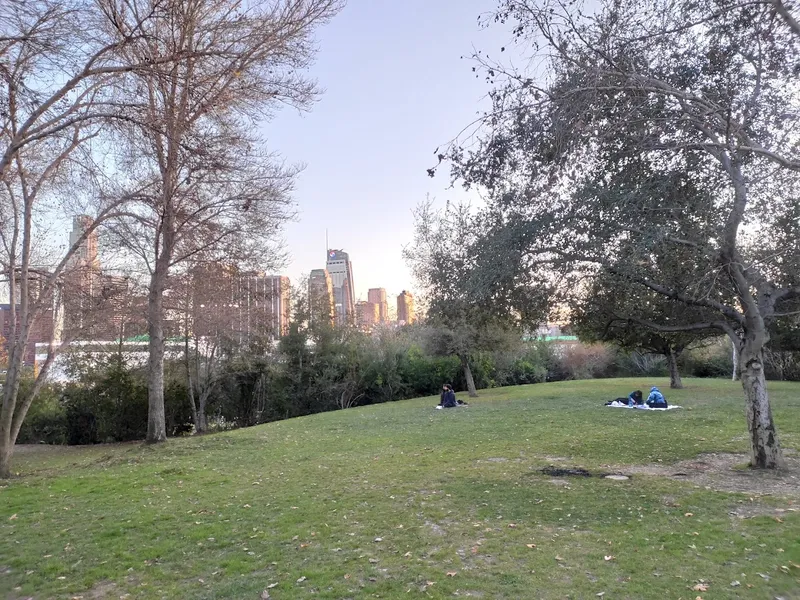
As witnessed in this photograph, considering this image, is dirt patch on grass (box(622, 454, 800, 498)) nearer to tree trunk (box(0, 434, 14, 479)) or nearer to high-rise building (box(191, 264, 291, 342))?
high-rise building (box(191, 264, 291, 342))

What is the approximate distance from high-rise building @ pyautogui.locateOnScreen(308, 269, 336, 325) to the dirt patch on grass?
23.7m

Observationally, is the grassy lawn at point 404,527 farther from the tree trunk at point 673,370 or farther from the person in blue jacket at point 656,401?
the tree trunk at point 673,370

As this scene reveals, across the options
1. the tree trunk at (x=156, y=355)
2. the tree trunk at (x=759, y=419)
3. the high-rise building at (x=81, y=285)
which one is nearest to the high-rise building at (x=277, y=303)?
the tree trunk at (x=156, y=355)

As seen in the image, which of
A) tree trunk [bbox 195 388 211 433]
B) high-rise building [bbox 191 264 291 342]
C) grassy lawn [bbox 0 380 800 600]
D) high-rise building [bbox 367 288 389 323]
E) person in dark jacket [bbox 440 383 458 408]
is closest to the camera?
grassy lawn [bbox 0 380 800 600]

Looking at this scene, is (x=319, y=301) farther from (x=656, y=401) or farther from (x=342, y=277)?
(x=656, y=401)

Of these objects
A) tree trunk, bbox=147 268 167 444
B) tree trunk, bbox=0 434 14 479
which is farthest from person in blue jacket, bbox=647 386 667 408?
tree trunk, bbox=0 434 14 479

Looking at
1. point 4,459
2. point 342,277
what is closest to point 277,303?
point 4,459

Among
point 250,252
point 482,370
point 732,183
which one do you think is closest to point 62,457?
point 250,252

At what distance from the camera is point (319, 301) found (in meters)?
31.6

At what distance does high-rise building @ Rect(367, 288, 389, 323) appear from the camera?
50.6 metres

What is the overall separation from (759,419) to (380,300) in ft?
158

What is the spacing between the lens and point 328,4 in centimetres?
739


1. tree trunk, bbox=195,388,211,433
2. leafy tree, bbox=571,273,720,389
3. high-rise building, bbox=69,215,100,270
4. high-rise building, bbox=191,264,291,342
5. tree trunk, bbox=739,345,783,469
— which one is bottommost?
tree trunk, bbox=195,388,211,433

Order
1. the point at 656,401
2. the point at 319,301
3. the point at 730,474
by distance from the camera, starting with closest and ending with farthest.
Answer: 1. the point at 730,474
2. the point at 656,401
3. the point at 319,301
